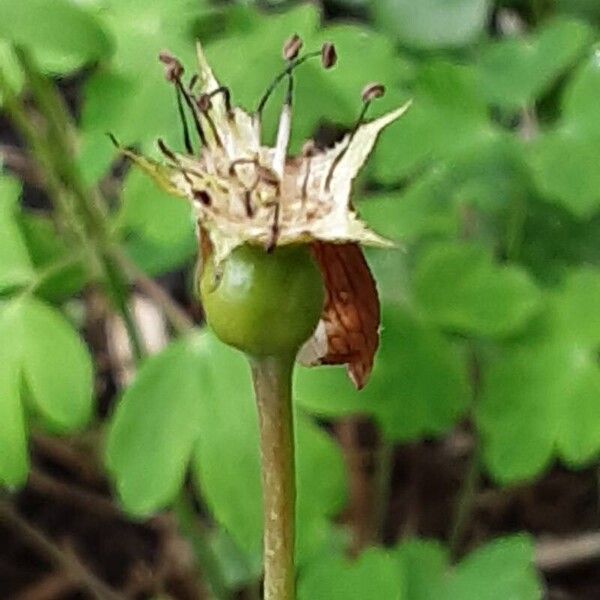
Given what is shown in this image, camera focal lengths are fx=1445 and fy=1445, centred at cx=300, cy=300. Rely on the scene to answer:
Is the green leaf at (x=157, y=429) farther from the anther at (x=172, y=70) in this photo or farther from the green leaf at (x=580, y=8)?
the green leaf at (x=580, y=8)

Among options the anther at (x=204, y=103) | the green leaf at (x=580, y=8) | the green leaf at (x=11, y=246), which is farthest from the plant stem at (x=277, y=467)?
the green leaf at (x=580, y=8)

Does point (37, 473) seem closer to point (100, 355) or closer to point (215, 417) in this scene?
point (100, 355)

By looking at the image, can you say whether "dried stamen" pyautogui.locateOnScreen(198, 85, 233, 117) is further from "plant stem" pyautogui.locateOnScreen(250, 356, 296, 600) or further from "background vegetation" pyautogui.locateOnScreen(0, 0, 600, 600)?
"background vegetation" pyautogui.locateOnScreen(0, 0, 600, 600)

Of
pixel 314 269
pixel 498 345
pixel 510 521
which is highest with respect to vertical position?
pixel 314 269

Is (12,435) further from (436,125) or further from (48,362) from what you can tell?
(436,125)

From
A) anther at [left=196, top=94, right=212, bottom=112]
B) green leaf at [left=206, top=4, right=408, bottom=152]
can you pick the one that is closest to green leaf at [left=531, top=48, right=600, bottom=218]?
green leaf at [left=206, top=4, right=408, bottom=152]

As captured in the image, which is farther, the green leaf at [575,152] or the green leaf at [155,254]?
the green leaf at [155,254]

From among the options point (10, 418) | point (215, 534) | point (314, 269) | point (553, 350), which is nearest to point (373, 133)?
point (314, 269)
